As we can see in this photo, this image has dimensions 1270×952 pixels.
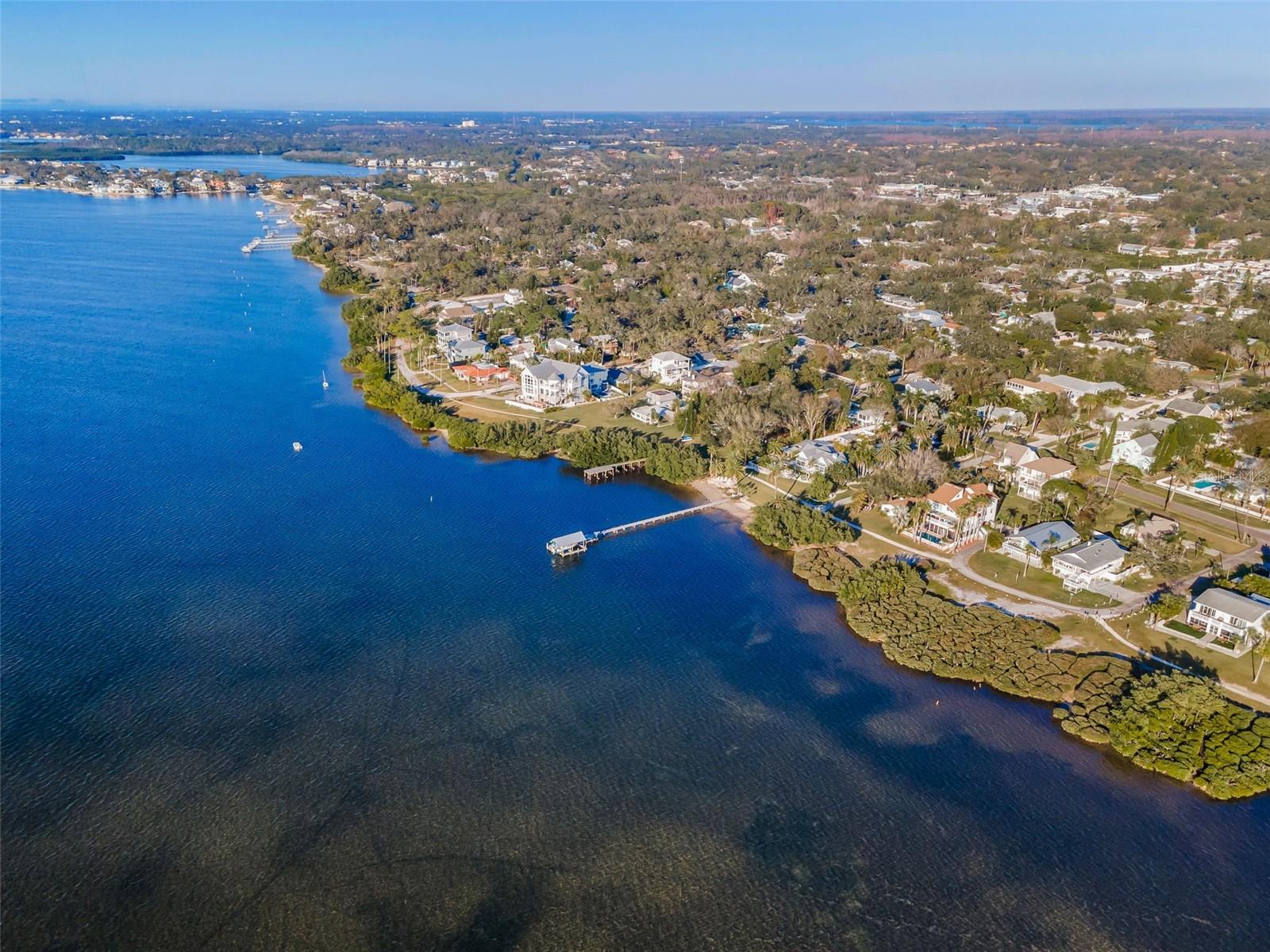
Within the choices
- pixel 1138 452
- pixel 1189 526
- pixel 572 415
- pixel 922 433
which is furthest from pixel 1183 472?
pixel 572 415

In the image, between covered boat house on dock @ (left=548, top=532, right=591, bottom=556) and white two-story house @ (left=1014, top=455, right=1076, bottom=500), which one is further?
white two-story house @ (left=1014, top=455, right=1076, bottom=500)

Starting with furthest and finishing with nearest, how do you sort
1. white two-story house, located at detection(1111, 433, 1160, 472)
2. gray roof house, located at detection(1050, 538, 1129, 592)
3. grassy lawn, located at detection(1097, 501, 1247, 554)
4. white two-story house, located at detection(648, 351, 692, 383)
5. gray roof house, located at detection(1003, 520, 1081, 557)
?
white two-story house, located at detection(648, 351, 692, 383), white two-story house, located at detection(1111, 433, 1160, 472), grassy lawn, located at detection(1097, 501, 1247, 554), gray roof house, located at detection(1003, 520, 1081, 557), gray roof house, located at detection(1050, 538, 1129, 592)

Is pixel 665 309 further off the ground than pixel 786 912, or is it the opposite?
pixel 665 309

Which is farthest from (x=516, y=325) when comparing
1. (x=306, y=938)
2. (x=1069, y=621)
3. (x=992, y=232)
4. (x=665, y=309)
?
(x=992, y=232)

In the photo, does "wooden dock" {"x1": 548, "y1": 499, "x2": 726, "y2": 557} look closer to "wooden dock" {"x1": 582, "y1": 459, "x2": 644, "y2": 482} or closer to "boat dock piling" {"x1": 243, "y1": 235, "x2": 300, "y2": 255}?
"wooden dock" {"x1": 582, "y1": 459, "x2": 644, "y2": 482}

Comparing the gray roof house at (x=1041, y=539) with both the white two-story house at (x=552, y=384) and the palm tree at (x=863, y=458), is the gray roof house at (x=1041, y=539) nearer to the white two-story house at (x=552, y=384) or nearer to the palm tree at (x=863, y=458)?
the palm tree at (x=863, y=458)

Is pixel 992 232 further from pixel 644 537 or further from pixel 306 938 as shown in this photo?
pixel 306 938

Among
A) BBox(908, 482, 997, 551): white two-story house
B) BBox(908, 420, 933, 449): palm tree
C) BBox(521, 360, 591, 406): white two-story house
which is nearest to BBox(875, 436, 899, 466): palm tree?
BBox(908, 420, 933, 449): palm tree
